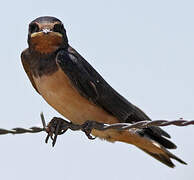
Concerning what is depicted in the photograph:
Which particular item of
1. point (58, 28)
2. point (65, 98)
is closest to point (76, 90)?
point (65, 98)

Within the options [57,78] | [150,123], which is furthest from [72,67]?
[150,123]

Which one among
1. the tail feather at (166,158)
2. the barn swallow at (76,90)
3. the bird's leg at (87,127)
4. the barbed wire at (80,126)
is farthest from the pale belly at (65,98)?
the tail feather at (166,158)

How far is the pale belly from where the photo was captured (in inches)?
287

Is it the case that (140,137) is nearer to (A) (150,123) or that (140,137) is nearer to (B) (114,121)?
(B) (114,121)

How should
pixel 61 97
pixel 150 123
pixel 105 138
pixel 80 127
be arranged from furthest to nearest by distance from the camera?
pixel 105 138 → pixel 61 97 → pixel 80 127 → pixel 150 123

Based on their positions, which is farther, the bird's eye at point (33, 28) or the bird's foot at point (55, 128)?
the bird's eye at point (33, 28)

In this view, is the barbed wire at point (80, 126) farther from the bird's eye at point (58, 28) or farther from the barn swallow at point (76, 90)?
the bird's eye at point (58, 28)

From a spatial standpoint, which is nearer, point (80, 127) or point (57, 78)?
point (80, 127)

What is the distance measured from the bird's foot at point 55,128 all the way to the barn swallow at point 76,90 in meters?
0.33

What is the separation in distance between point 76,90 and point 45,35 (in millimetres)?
762

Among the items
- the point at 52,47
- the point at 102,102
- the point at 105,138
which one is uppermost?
the point at 52,47

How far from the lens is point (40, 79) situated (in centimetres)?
741

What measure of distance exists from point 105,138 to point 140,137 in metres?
0.43

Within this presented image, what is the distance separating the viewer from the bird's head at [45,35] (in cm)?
754
